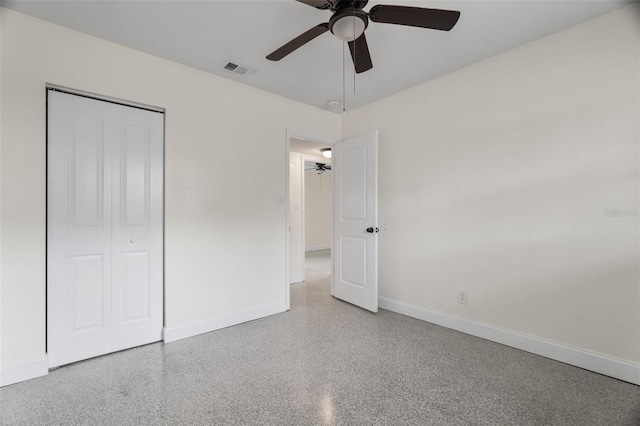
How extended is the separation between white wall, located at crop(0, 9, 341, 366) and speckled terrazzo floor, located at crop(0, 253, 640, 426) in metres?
0.48

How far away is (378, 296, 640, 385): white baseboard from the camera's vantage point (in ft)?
6.38

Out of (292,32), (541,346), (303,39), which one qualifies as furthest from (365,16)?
(541,346)

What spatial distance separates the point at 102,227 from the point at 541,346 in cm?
370

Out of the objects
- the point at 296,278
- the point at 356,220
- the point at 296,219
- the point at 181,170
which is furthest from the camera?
the point at 296,219

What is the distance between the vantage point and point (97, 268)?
228 centimetres

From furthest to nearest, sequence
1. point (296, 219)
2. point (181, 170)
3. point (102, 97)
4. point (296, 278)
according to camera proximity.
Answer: point (296, 219) → point (296, 278) → point (181, 170) → point (102, 97)

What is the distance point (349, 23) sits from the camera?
60.9 inches

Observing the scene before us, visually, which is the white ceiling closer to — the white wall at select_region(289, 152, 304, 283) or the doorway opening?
the doorway opening

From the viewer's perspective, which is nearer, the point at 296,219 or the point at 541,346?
the point at 541,346

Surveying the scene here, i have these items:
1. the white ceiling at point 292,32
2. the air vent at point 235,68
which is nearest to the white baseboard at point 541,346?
the white ceiling at point 292,32

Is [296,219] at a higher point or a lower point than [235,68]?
lower

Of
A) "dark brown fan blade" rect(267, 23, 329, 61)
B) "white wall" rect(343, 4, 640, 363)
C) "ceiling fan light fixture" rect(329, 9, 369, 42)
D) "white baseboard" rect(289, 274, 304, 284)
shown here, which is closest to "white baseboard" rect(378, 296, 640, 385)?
"white wall" rect(343, 4, 640, 363)

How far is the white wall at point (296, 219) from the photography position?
4715mm

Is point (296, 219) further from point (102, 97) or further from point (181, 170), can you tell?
point (102, 97)
